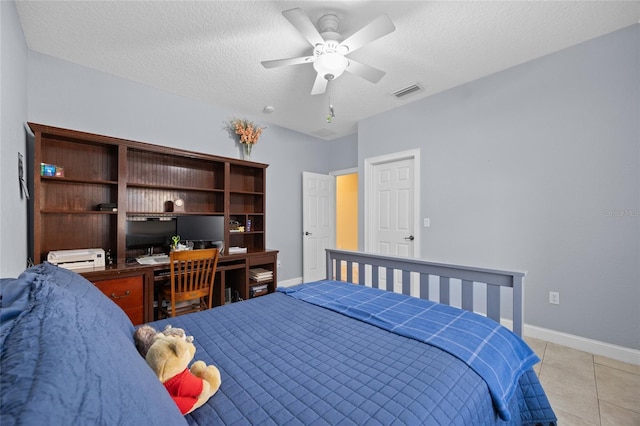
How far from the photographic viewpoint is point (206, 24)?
2096 millimetres

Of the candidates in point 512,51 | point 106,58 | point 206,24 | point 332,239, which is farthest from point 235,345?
point 332,239

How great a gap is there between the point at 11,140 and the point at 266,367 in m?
2.12

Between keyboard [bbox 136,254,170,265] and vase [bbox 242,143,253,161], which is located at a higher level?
vase [bbox 242,143,253,161]

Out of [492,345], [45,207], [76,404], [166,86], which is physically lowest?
[492,345]

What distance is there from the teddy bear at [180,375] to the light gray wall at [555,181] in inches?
119

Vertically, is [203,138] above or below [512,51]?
below

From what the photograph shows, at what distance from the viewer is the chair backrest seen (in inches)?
96.7

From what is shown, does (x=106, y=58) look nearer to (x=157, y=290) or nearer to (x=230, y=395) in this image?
(x=157, y=290)

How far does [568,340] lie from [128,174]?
468 centimetres

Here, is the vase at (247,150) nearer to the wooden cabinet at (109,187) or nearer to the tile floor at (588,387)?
the wooden cabinet at (109,187)

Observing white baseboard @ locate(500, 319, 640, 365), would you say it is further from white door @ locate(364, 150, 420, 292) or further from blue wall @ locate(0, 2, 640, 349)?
white door @ locate(364, 150, 420, 292)

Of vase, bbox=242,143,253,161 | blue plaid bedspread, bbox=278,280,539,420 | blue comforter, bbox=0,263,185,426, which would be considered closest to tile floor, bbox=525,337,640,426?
blue plaid bedspread, bbox=278,280,539,420

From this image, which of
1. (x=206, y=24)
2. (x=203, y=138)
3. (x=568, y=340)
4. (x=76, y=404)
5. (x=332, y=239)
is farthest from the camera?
(x=332, y=239)

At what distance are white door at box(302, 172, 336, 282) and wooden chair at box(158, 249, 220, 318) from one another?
207cm
